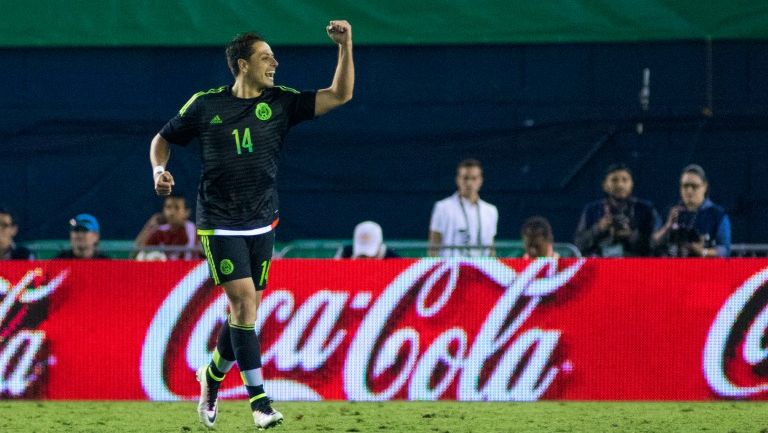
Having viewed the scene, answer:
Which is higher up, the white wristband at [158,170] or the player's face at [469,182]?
the player's face at [469,182]

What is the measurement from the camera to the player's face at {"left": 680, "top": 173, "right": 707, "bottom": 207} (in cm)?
1038

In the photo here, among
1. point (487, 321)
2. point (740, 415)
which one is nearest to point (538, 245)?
point (487, 321)

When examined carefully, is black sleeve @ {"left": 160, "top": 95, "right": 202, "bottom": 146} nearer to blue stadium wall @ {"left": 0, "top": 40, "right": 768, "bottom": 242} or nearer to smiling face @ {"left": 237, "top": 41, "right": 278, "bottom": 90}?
smiling face @ {"left": 237, "top": 41, "right": 278, "bottom": 90}

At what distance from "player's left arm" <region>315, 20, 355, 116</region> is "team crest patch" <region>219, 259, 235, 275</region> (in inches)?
37.0

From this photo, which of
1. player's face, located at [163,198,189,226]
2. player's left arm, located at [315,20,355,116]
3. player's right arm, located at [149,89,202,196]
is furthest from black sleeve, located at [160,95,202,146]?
player's face, located at [163,198,189,226]

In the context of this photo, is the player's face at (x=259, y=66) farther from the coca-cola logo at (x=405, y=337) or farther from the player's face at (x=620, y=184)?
the player's face at (x=620, y=184)

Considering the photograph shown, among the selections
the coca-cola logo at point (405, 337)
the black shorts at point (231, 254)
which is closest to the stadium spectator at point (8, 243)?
the coca-cola logo at point (405, 337)

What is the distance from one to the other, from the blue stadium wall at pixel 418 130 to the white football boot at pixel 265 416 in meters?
5.32

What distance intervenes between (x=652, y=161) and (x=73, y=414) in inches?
232

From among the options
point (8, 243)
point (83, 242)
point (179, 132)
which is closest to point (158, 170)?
point (179, 132)

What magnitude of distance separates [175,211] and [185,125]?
147 inches

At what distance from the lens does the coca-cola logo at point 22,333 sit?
30.6ft

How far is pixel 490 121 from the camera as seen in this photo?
1243 cm

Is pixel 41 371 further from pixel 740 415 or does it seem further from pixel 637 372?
pixel 740 415
